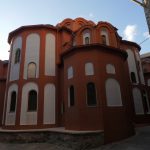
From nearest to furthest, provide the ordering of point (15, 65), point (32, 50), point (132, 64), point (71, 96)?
point (71, 96) < point (32, 50) < point (15, 65) < point (132, 64)

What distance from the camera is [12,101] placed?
15.7 m

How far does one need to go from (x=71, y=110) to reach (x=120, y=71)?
193 inches

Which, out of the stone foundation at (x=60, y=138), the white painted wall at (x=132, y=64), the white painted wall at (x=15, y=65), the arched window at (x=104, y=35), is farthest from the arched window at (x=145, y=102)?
the white painted wall at (x=15, y=65)

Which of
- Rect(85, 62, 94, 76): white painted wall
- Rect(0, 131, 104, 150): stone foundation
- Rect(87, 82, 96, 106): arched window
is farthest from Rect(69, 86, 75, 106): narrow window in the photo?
Rect(0, 131, 104, 150): stone foundation

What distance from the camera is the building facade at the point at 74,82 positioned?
11.7m

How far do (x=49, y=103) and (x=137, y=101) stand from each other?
958 centimetres

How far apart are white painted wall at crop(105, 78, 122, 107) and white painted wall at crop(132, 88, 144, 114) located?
655cm

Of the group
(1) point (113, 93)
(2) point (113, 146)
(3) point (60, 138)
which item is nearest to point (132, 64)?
(1) point (113, 93)

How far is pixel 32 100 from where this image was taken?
1523 cm

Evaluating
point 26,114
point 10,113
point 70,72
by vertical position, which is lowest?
point 26,114

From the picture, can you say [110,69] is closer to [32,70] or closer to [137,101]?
[32,70]

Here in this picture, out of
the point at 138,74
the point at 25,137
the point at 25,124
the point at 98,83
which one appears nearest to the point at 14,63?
the point at 25,124

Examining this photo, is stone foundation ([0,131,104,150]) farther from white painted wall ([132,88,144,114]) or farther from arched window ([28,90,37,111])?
white painted wall ([132,88,144,114])

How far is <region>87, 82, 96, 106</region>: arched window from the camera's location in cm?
1167
